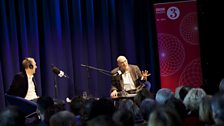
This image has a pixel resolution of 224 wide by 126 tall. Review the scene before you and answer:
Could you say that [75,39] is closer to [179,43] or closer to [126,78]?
[126,78]

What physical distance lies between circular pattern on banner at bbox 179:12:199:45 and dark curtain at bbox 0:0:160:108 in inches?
31.2

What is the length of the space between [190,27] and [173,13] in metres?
0.38

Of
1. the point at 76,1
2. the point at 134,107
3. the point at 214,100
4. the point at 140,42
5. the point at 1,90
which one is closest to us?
the point at 214,100

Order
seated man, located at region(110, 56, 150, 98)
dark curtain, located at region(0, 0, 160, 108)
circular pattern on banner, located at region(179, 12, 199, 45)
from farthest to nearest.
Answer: circular pattern on banner, located at region(179, 12, 199, 45), dark curtain, located at region(0, 0, 160, 108), seated man, located at region(110, 56, 150, 98)

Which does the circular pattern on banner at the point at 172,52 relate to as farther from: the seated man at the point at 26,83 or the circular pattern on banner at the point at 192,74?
the seated man at the point at 26,83

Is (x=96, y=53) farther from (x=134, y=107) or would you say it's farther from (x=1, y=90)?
(x=134, y=107)

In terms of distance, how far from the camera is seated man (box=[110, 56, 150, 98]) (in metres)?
7.30

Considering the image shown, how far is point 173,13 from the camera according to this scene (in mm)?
8008

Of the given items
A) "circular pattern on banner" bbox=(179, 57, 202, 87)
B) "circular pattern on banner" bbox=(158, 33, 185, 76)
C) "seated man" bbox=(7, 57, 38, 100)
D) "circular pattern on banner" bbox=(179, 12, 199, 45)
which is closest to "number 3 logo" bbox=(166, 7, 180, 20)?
"circular pattern on banner" bbox=(179, 12, 199, 45)

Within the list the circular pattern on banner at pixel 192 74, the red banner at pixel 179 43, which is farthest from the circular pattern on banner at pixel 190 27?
the circular pattern on banner at pixel 192 74

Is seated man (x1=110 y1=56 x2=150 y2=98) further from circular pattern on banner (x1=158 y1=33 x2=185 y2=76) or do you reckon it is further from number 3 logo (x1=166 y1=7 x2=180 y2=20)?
number 3 logo (x1=166 y1=7 x2=180 y2=20)

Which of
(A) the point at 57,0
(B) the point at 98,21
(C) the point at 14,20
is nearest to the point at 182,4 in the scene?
(B) the point at 98,21

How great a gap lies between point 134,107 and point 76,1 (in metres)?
4.43

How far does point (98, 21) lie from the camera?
834 centimetres
